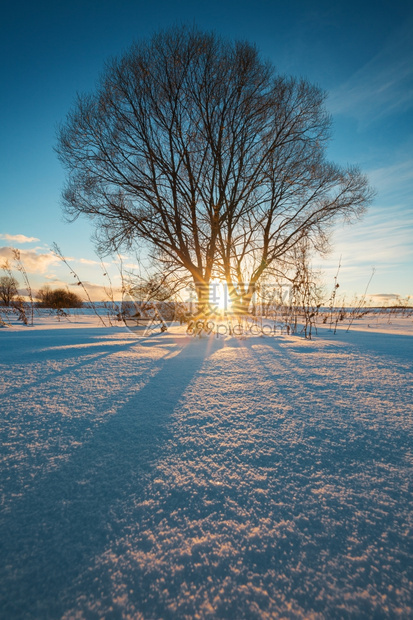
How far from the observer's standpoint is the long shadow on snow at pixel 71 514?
53 cm

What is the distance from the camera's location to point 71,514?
0.71 m

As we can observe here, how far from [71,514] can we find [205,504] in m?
0.38

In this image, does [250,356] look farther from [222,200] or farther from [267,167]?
[267,167]

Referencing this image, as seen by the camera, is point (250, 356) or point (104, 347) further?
point (104, 347)

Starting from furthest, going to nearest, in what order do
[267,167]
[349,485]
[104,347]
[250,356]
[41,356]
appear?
[267,167] < [104,347] < [250,356] < [41,356] < [349,485]

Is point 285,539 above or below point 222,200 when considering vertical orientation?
below

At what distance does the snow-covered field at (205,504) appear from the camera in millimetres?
521

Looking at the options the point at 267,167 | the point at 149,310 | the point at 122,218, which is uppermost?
the point at 267,167

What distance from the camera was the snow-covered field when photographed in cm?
52

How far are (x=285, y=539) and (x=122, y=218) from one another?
5.67 meters

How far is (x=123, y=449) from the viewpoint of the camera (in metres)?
1.03

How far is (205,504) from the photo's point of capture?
755 mm

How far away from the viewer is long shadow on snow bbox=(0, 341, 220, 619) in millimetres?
527

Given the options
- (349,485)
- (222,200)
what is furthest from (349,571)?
(222,200)
